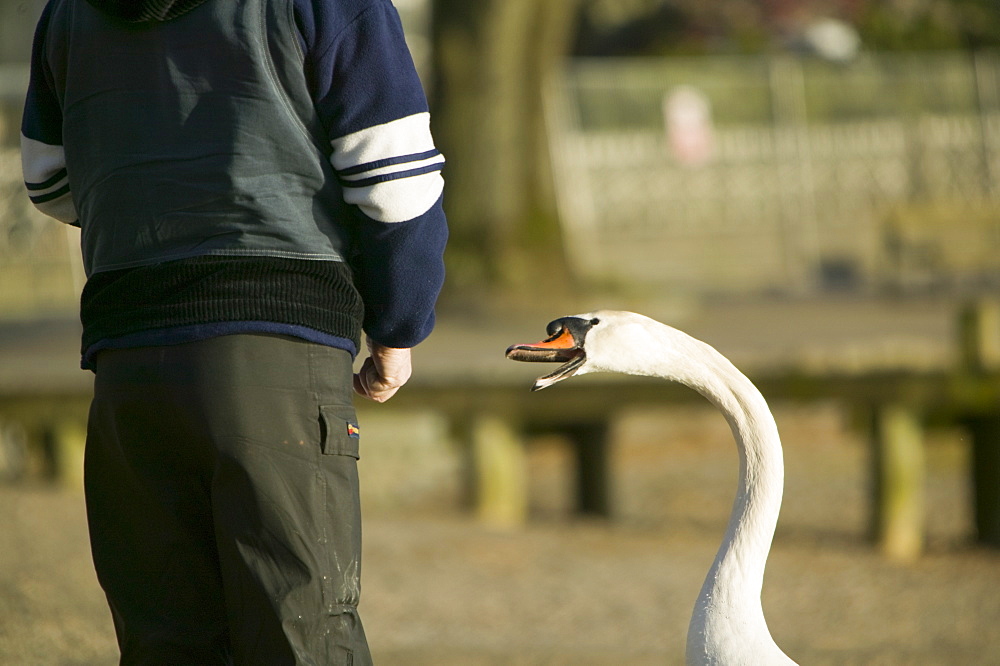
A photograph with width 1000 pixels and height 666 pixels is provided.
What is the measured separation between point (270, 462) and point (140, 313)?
1.21ft

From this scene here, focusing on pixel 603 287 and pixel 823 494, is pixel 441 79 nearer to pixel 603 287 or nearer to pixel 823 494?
pixel 603 287

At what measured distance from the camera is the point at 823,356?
279 inches

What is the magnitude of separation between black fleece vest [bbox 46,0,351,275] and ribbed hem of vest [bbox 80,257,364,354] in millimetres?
23

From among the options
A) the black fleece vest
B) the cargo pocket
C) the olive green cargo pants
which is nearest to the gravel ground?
the olive green cargo pants

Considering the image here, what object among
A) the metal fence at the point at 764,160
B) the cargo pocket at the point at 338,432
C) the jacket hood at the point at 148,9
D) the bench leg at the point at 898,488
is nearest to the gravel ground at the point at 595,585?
the bench leg at the point at 898,488

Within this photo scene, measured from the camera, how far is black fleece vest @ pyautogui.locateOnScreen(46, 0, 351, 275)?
223 centimetres

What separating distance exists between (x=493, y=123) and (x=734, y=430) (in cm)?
846

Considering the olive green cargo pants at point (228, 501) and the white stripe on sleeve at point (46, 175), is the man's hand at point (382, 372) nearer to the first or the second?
the olive green cargo pants at point (228, 501)

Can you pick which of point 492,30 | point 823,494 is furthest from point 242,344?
point 492,30

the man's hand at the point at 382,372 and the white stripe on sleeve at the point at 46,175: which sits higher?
the white stripe on sleeve at the point at 46,175

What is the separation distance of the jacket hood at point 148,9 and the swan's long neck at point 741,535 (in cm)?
119

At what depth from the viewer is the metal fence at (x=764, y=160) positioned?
1573 cm

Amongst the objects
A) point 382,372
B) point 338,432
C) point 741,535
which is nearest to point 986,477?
point 741,535

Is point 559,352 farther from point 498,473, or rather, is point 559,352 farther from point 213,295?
point 498,473
